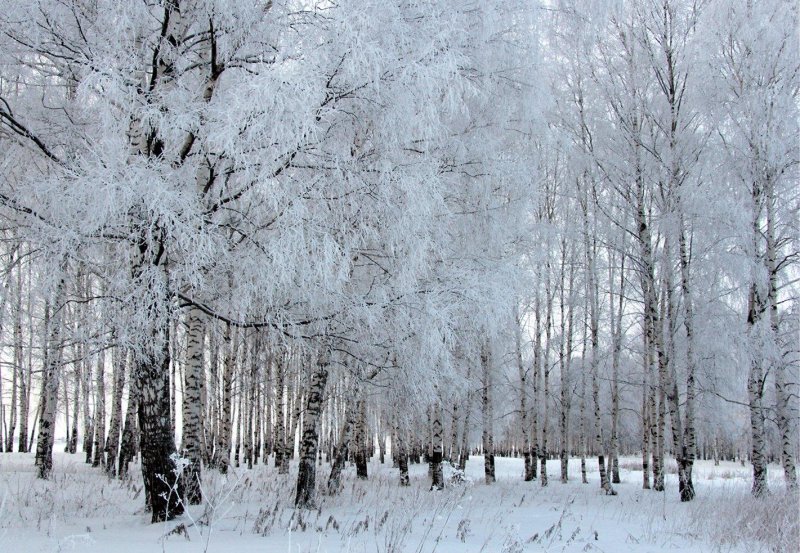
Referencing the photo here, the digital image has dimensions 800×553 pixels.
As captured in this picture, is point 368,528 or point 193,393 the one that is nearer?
point 368,528

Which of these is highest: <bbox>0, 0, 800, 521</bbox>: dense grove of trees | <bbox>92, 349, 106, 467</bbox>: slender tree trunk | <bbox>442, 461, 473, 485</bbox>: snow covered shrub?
<bbox>0, 0, 800, 521</bbox>: dense grove of trees

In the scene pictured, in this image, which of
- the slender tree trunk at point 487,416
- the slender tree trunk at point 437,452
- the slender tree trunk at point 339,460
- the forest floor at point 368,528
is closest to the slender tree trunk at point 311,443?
the forest floor at point 368,528

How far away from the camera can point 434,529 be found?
641 cm

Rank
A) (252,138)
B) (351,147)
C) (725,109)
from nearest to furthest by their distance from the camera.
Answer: (252,138) < (351,147) < (725,109)

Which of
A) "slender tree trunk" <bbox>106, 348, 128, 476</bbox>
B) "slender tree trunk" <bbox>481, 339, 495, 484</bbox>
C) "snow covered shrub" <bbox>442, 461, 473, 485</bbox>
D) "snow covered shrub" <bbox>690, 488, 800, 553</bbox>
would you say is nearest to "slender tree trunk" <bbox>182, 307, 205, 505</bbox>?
"snow covered shrub" <bbox>442, 461, 473, 485</bbox>

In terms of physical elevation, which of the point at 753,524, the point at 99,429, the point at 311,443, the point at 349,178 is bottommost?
the point at 99,429

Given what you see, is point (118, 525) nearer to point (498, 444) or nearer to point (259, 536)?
point (259, 536)

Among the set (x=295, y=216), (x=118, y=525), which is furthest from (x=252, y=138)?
(x=118, y=525)

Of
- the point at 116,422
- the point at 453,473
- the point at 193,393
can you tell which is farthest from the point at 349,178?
the point at 116,422

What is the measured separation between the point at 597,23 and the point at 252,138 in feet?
31.4

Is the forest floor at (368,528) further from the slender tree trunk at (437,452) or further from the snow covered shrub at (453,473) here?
the slender tree trunk at (437,452)

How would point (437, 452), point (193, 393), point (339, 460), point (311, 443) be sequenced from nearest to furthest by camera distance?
point (193, 393)
point (311, 443)
point (339, 460)
point (437, 452)

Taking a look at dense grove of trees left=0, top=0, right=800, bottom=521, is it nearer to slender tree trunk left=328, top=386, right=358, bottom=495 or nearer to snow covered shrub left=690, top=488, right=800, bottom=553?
slender tree trunk left=328, top=386, right=358, bottom=495

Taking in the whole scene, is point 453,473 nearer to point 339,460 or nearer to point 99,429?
point 339,460
